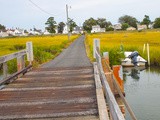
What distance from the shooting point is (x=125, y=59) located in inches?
1345

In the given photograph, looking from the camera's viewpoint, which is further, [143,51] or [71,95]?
[143,51]

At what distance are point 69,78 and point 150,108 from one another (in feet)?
18.8

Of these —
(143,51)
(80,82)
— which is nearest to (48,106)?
(80,82)

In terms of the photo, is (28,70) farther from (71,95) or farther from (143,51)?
(143,51)

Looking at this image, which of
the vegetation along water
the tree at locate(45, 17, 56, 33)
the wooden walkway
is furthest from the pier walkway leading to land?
the tree at locate(45, 17, 56, 33)

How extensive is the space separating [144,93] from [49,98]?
12.4 metres

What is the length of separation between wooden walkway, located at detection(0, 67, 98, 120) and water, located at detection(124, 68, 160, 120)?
15.5ft

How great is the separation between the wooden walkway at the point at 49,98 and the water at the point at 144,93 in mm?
4730

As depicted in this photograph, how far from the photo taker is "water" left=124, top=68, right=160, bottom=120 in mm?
14884

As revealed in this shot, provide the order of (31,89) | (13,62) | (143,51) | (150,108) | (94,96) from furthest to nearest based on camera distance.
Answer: (143,51) < (13,62) < (150,108) < (31,89) < (94,96)

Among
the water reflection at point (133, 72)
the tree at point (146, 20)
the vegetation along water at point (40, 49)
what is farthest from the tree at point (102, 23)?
the water reflection at point (133, 72)

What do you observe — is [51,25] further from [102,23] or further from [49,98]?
[49,98]

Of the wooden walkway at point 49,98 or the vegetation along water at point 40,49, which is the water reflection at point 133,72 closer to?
the vegetation along water at point 40,49

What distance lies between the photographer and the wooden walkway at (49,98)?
6885 millimetres
